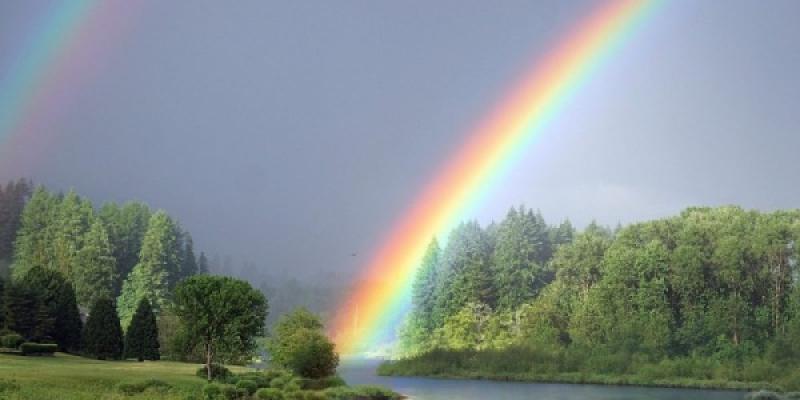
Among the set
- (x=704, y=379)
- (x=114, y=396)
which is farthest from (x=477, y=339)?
(x=114, y=396)

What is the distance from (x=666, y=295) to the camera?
10044 cm

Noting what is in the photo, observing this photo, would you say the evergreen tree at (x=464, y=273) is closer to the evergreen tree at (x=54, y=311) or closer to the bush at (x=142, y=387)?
the evergreen tree at (x=54, y=311)

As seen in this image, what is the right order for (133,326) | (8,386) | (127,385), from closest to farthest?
(8,386), (127,385), (133,326)

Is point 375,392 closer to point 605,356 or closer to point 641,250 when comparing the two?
point 605,356

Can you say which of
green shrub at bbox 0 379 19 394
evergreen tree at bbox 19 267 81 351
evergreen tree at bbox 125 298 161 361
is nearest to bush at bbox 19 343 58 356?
evergreen tree at bbox 19 267 81 351

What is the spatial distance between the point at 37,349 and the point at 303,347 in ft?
69.4

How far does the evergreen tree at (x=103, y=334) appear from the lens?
225ft

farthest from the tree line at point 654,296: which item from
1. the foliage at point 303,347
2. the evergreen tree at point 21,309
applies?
the evergreen tree at point 21,309

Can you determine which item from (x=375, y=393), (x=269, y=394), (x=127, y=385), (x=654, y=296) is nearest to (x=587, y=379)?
(x=654, y=296)

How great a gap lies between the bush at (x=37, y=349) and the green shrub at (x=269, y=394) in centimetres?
2212

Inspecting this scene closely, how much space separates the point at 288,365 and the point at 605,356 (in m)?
43.3

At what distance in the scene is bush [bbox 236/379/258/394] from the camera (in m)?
50.7

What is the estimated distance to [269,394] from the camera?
161 ft

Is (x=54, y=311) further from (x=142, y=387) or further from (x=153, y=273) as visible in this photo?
(x=153, y=273)
